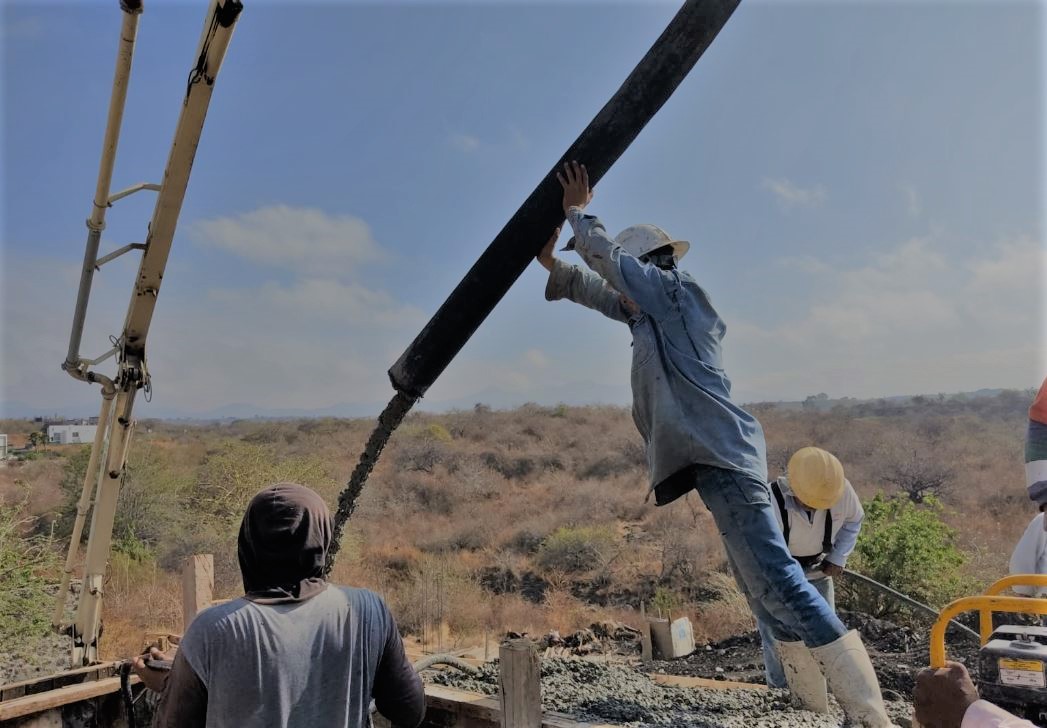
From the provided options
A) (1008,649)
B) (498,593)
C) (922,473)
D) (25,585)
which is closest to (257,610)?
(1008,649)

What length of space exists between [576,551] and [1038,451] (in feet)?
40.1

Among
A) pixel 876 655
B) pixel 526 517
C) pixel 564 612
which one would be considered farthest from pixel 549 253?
pixel 526 517

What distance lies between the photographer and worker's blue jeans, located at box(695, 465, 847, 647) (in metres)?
2.59

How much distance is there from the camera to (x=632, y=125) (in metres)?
3.04

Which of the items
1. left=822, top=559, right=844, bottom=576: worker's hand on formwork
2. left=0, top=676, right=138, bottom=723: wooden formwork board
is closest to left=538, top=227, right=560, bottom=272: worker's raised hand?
left=822, top=559, right=844, bottom=576: worker's hand on formwork

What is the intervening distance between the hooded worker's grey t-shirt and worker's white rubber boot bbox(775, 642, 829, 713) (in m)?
2.34

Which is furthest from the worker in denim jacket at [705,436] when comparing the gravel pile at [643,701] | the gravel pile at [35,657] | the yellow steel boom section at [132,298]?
the gravel pile at [35,657]

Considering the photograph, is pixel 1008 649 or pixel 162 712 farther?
pixel 1008 649

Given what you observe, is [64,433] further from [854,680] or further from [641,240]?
[854,680]

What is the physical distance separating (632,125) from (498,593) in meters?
12.2

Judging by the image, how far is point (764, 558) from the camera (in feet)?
8.86

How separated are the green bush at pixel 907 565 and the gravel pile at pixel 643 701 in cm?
447

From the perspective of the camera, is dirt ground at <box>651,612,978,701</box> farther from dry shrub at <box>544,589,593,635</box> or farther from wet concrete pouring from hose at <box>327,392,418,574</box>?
dry shrub at <box>544,589,593,635</box>

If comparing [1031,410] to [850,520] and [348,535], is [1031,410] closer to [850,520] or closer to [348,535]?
[850,520]
